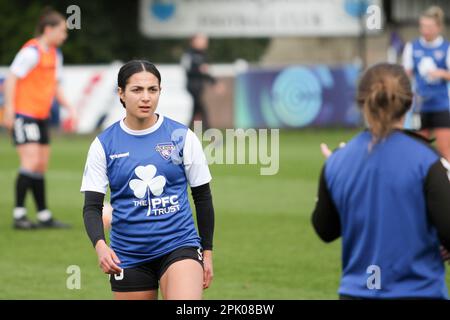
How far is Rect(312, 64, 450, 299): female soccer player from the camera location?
4.21m

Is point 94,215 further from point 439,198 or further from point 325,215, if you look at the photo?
point 439,198

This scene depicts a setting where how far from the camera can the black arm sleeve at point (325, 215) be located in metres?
4.42

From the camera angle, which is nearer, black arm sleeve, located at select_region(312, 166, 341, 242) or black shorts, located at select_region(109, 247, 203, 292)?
black arm sleeve, located at select_region(312, 166, 341, 242)

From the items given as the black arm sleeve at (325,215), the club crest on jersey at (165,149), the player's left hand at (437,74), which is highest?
the player's left hand at (437,74)

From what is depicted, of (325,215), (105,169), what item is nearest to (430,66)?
(105,169)

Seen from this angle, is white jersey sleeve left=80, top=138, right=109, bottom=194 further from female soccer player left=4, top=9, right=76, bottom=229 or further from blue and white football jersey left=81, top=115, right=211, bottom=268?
female soccer player left=4, top=9, right=76, bottom=229

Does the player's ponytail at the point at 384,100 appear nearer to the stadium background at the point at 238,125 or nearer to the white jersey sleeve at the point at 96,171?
the white jersey sleeve at the point at 96,171

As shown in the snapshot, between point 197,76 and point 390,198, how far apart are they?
2055 cm

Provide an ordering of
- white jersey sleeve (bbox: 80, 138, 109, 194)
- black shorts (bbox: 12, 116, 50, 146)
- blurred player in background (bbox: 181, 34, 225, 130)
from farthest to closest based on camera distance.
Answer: blurred player in background (bbox: 181, 34, 225, 130)
black shorts (bbox: 12, 116, 50, 146)
white jersey sleeve (bbox: 80, 138, 109, 194)

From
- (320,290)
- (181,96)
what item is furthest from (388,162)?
(181,96)

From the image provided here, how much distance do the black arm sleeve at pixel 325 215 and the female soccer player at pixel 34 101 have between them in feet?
24.5

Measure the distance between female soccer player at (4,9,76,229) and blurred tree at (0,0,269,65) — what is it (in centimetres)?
2289

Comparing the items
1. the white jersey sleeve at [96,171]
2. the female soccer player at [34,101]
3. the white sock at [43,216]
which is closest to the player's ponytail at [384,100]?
the white jersey sleeve at [96,171]

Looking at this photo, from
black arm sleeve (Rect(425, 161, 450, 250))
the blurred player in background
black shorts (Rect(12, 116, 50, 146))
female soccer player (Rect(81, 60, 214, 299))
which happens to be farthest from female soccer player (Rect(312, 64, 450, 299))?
the blurred player in background
